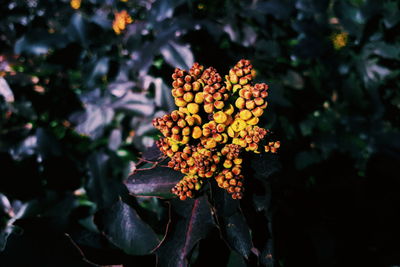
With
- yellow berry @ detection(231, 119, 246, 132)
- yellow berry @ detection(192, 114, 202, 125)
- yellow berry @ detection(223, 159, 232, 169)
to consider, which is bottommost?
yellow berry @ detection(223, 159, 232, 169)

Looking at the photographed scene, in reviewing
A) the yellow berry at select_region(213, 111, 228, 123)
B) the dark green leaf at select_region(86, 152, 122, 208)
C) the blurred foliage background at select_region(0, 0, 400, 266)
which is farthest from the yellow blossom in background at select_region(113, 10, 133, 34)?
the yellow berry at select_region(213, 111, 228, 123)

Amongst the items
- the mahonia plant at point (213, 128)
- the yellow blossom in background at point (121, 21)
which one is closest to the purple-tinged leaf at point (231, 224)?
the mahonia plant at point (213, 128)

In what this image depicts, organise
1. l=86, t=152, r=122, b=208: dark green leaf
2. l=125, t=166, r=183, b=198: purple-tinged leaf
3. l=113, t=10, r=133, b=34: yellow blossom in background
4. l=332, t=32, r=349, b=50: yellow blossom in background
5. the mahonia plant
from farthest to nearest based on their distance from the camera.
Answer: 1. l=332, t=32, r=349, b=50: yellow blossom in background
2. l=113, t=10, r=133, b=34: yellow blossom in background
3. l=86, t=152, r=122, b=208: dark green leaf
4. l=125, t=166, r=183, b=198: purple-tinged leaf
5. the mahonia plant

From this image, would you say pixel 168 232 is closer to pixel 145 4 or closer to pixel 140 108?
pixel 140 108

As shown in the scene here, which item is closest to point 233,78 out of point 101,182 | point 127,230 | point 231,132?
point 231,132

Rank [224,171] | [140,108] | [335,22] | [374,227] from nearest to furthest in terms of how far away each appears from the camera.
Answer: [224,171] < [374,227] < [140,108] < [335,22]

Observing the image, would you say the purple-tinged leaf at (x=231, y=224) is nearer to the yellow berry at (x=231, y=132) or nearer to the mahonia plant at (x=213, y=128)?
the mahonia plant at (x=213, y=128)

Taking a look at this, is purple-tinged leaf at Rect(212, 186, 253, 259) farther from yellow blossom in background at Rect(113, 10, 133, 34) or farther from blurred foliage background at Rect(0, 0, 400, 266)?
yellow blossom in background at Rect(113, 10, 133, 34)

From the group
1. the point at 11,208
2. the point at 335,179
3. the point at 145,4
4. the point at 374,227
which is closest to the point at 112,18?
the point at 145,4
